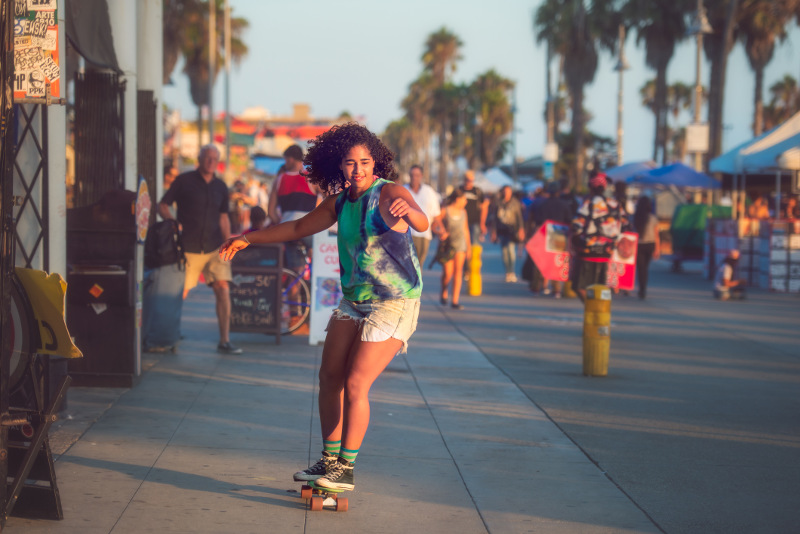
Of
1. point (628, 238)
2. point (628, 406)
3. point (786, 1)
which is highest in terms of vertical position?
point (786, 1)

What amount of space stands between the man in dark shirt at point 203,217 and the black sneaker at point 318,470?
4588 millimetres

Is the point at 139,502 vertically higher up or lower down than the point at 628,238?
lower down

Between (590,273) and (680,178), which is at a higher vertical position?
(680,178)

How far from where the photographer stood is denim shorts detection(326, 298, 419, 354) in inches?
194

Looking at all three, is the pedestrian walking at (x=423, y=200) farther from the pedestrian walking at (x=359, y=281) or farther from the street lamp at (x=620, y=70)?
the street lamp at (x=620, y=70)

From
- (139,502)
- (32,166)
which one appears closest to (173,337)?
(32,166)

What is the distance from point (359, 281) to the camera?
4.98 m

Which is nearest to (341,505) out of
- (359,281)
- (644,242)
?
(359,281)

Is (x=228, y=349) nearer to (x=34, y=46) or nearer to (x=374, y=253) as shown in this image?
(x=34, y=46)

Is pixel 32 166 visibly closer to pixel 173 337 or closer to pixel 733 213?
pixel 173 337

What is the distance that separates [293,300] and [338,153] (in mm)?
5815

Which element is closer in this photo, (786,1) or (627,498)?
(627,498)

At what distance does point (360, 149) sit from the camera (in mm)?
5074

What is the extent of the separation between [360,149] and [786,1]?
35.0 m
